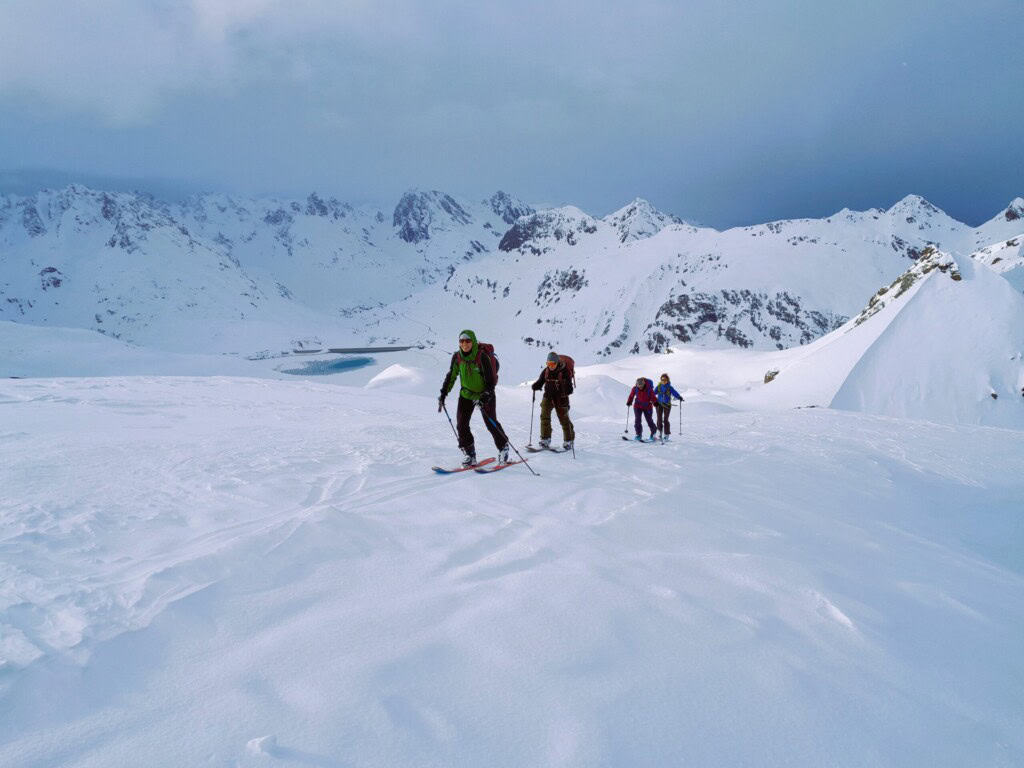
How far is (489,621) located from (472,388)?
5239 millimetres

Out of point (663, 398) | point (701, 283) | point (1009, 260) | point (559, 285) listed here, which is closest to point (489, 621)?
point (663, 398)

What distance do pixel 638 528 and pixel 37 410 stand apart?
14.4 m

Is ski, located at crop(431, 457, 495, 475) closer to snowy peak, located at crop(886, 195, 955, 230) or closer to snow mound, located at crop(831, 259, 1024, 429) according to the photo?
snow mound, located at crop(831, 259, 1024, 429)

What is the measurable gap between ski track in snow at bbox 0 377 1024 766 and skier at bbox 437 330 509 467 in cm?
117

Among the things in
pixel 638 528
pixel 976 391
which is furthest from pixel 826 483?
pixel 976 391

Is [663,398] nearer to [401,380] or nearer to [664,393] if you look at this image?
[664,393]

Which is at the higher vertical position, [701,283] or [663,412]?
[701,283]

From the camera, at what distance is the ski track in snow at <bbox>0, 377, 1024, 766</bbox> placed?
2084 mm

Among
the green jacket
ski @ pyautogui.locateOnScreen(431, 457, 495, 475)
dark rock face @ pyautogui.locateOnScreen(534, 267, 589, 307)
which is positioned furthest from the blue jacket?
dark rock face @ pyautogui.locateOnScreen(534, 267, 589, 307)

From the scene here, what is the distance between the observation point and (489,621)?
2.90m

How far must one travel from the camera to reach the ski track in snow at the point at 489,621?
208 centimetres

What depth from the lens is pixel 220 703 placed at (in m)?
2.18

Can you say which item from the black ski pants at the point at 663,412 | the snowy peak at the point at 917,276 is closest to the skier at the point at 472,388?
the black ski pants at the point at 663,412

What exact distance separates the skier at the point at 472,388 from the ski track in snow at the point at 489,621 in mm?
1172
